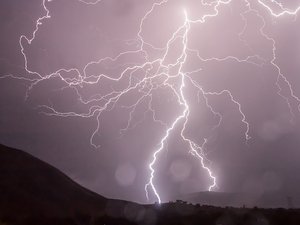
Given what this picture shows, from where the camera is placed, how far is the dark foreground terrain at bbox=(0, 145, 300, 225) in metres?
22.9

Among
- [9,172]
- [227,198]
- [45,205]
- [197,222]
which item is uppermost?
[227,198]

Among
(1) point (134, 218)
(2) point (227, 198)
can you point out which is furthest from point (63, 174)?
(2) point (227, 198)

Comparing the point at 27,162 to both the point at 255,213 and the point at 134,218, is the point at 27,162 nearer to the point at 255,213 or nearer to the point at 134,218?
the point at 134,218

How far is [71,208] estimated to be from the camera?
35438 mm

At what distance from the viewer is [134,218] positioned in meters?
25.7

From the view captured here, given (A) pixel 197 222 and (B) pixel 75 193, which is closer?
(A) pixel 197 222

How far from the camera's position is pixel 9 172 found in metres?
39.8

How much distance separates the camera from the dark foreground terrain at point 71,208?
22.9 meters

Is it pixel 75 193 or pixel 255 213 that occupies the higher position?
pixel 75 193

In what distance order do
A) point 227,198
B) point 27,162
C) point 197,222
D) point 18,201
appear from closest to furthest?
1. point 197,222
2. point 18,201
3. point 27,162
4. point 227,198

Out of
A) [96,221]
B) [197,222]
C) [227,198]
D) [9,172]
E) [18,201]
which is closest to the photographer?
[197,222]

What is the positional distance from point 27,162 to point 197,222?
2626 centimetres

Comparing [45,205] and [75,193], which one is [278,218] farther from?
[75,193]

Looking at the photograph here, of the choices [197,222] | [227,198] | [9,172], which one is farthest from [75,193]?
[227,198]
